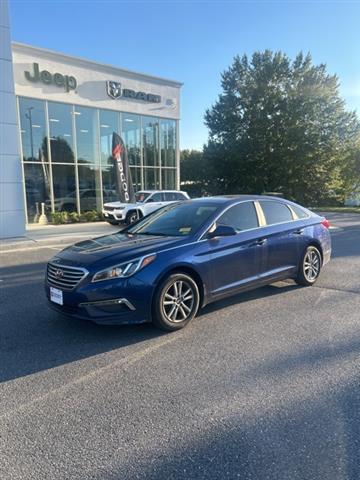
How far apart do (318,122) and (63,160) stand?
2487 cm

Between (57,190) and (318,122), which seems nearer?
(57,190)

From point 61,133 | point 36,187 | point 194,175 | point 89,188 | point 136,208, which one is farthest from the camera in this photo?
point 194,175

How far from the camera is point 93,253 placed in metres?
4.47

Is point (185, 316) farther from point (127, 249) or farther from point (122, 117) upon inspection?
point (122, 117)

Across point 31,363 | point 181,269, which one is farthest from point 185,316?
point 31,363

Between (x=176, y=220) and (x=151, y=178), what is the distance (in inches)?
714

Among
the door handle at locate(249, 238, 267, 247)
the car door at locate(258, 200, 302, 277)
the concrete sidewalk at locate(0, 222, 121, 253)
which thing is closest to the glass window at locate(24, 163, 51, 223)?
the concrete sidewalk at locate(0, 222, 121, 253)

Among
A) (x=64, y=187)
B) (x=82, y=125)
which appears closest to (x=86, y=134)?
(x=82, y=125)

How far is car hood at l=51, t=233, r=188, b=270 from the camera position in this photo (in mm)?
4254

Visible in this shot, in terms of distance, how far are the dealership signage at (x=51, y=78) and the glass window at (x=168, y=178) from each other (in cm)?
738

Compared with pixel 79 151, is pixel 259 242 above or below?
below

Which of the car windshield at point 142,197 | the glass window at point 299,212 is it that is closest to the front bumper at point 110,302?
the glass window at point 299,212

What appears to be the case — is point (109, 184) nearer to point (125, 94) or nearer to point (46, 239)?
point (125, 94)

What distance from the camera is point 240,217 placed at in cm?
546
